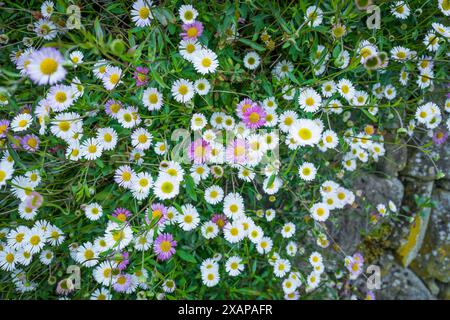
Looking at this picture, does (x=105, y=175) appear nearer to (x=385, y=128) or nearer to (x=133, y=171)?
(x=133, y=171)

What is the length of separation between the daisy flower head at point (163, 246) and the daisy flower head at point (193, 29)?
2.81ft

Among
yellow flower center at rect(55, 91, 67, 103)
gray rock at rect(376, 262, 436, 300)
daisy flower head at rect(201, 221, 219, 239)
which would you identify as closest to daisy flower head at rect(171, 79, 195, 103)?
yellow flower center at rect(55, 91, 67, 103)

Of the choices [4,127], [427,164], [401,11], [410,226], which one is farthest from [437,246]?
[4,127]

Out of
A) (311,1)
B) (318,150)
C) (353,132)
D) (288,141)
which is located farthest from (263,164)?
(311,1)

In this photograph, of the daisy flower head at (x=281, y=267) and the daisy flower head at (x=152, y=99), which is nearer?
the daisy flower head at (x=152, y=99)

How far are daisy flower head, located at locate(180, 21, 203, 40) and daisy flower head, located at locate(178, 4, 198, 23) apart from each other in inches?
0.6

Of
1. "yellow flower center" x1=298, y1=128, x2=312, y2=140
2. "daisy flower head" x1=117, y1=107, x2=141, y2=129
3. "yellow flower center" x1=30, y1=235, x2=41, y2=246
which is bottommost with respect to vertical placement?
"yellow flower center" x1=30, y1=235, x2=41, y2=246

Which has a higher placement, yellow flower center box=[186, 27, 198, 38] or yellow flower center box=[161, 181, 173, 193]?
yellow flower center box=[186, 27, 198, 38]

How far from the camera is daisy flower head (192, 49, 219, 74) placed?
138cm

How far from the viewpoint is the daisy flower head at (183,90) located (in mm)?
1438

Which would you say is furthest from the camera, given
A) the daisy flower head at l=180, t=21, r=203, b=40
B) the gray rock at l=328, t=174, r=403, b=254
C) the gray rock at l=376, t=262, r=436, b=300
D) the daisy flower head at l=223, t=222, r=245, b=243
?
the gray rock at l=376, t=262, r=436, b=300

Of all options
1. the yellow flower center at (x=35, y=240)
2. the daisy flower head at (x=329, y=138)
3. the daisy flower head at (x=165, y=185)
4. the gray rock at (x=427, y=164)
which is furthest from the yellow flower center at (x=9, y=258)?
the gray rock at (x=427, y=164)

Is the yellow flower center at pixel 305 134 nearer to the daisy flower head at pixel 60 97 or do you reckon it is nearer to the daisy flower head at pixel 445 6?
the daisy flower head at pixel 445 6

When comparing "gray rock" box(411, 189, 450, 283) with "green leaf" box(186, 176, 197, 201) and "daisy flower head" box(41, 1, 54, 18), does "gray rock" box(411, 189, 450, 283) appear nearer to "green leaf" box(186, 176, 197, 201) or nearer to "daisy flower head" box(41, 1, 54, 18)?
"green leaf" box(186, 176, 197, 201)
